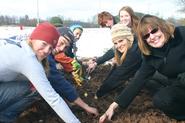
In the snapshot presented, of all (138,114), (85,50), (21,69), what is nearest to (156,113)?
(138,114)

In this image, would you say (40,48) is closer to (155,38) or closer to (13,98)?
(13,98)

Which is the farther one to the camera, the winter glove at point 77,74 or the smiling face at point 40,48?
the winter glove at point 77,74

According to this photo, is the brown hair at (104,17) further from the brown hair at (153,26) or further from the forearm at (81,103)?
the brown hair at (153,26)

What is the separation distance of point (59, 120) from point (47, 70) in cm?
74

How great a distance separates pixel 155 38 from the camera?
4059 millimetres

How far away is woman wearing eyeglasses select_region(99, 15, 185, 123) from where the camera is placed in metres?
4.07

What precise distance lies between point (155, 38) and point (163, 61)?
331 mm

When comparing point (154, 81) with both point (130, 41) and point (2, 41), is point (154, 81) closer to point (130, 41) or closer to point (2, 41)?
point (130, 41)

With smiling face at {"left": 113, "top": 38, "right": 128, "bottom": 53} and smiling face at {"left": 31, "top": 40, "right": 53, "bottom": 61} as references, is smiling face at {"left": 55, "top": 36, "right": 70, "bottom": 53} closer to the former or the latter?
smiling face at {"left": 113, "top": 38, "right": 128, "bottom": 53}

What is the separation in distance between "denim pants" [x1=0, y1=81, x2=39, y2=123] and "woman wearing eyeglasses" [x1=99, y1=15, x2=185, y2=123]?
79 centimetres

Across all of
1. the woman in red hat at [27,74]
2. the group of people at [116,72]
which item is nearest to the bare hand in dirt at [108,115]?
the group of people at [116,72]

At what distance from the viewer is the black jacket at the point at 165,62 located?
4.21 meters

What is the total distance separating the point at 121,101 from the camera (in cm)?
439

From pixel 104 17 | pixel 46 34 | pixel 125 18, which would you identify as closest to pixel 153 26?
pixel 46 34
